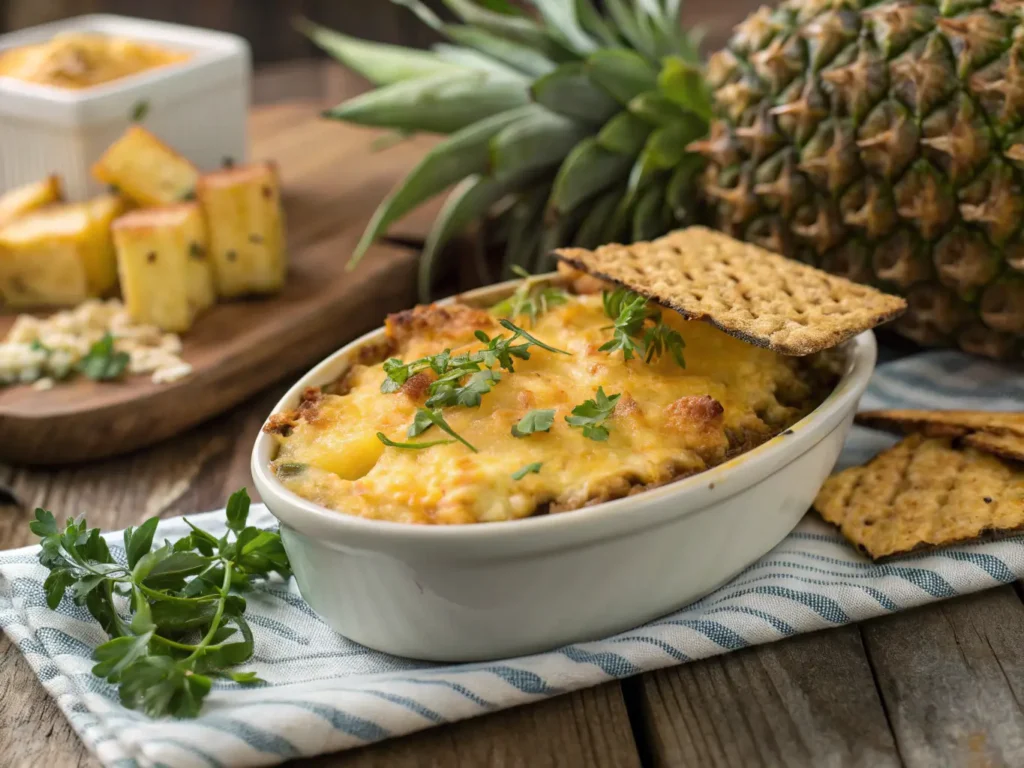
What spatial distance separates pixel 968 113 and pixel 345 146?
8.01 feet

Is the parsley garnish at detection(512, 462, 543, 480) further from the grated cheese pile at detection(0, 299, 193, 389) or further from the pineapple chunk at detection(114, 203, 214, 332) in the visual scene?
the pineapple chunk at detection(114, 203, 214, 332)

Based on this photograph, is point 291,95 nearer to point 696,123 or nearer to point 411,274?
point 411,274

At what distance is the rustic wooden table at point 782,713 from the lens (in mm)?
1702

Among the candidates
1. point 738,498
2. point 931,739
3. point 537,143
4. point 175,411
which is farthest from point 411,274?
point 931,739

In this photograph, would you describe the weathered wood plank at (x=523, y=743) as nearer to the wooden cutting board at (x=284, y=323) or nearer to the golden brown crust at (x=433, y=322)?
the golden brown crust at (x=433, y=322)

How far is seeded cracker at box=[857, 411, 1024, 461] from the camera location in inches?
85.0

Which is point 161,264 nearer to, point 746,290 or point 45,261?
point 45,261

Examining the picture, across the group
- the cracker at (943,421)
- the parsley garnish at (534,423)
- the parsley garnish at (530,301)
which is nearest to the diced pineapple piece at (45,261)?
the parsley garnish at (530,301)

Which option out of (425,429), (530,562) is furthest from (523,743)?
(425,429)

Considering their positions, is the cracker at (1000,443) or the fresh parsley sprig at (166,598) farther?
the cracker at (1000,443)

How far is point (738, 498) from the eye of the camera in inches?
73.9

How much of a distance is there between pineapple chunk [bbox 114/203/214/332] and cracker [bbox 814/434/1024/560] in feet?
5.71

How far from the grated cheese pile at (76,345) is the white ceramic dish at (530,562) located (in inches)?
42.4

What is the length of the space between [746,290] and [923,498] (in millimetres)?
490
